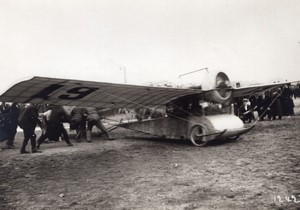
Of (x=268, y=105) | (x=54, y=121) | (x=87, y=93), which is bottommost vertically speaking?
(x=54, y=121)

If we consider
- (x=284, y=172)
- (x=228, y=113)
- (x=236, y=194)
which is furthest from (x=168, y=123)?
(x=236, y=194)

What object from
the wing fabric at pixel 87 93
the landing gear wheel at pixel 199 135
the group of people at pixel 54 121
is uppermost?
the wing fabric at pixel 87 93

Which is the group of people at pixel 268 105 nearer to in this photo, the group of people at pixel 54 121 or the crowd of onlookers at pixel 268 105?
the crowd of onlookers at pixel 268 105

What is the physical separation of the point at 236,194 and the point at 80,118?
9.03m

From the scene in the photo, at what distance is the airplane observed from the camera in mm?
6926

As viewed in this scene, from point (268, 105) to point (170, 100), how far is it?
798cm

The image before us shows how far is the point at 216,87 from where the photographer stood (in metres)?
9.00

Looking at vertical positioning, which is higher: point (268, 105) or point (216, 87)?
point (216, 87)

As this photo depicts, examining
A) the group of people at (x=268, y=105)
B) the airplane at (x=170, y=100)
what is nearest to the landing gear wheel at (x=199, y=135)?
the airplane at (x=170, y=100)

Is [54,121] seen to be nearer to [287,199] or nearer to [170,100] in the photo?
[170,100]

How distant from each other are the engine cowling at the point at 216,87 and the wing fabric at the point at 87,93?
253 mm

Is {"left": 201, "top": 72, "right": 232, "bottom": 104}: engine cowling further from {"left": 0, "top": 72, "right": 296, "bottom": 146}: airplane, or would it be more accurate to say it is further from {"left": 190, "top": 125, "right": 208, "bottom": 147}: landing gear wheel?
{"left": 190, "top": 125, "right": 208, "bottom": 147}: landing gear wheel

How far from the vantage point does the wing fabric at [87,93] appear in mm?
6324

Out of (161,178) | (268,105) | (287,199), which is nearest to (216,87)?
(161,178)
